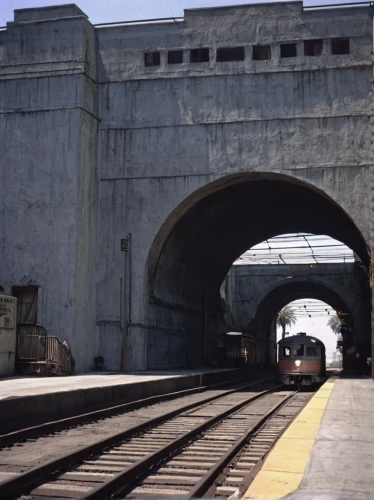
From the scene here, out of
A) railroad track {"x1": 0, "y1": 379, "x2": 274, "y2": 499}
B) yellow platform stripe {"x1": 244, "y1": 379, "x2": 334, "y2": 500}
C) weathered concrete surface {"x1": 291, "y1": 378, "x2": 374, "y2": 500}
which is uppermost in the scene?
weathered concrete surface {"x1": 291, "y1": 378, "x2": 374, "y2": 500}

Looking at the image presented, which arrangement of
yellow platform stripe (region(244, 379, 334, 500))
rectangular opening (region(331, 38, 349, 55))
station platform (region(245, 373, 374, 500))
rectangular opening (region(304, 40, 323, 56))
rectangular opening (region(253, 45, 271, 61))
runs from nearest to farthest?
station platform (region(245, 373, 374, 500)), yellow platform stripe (region(244, 379, 334, 500)), rectangular opening (region(331, 38, 349, 55)), rectangular opening (region(304, 40, 323, 56)), rectangular opening (region(253, 45, 271, 61))

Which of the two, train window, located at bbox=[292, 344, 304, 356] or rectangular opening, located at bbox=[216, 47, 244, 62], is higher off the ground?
rectangular opening, located at bbox=[216, 47, 244, 62]

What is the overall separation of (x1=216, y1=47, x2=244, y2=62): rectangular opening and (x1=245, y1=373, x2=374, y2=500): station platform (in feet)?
60.4

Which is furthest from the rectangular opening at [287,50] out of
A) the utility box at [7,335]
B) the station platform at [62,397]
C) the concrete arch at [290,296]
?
the concrete arch at [290,296]

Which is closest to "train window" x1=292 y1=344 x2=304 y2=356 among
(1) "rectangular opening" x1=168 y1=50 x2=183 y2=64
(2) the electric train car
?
(2) the electric train car

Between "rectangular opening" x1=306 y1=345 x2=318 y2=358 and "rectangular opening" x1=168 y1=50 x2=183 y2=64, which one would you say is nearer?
"rectangular opening" x1=168 y1=50 x2=183 y2=64

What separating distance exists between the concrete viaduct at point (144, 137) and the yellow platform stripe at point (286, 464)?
15.2 m

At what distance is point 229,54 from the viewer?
27906 millimetres

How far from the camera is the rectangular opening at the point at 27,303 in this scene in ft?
85.2

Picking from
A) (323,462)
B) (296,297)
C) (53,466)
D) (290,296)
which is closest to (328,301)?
(296,297)

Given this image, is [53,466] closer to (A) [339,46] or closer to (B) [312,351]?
(A) [339,46]

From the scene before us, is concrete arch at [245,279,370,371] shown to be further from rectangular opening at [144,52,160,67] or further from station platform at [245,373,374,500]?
station platform at [245,373,374,500]

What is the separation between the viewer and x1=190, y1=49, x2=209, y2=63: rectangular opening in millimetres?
28016

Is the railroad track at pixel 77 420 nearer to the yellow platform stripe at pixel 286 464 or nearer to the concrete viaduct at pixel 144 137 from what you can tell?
the yellow platform stripe at pixel 286 464
